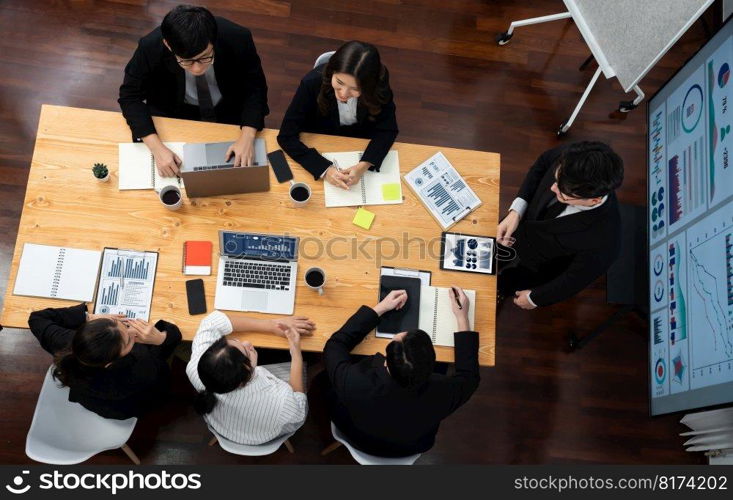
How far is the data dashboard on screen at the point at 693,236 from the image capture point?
107 inches

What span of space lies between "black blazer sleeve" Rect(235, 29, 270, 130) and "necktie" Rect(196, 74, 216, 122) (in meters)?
0.18

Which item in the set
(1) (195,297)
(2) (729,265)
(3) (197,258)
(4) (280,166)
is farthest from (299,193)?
(2) (729,265)

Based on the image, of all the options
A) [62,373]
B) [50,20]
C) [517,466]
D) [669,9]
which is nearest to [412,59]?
[669,9]

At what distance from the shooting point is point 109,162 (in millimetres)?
2615

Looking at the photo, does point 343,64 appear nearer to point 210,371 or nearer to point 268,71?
point 210,371

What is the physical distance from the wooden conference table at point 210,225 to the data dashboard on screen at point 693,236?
1074 millimetres

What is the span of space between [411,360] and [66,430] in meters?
1.43

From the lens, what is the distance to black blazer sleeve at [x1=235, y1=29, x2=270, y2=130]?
8.95 ft

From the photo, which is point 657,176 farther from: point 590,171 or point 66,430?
point 66,430

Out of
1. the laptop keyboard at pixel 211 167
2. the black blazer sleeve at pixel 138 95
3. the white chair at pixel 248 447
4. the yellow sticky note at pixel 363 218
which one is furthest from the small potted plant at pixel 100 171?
the white chair at pixel 248 447

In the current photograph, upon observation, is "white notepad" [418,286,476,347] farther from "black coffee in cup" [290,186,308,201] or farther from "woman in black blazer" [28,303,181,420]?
"woman in black blazer" [28,303,181,420]

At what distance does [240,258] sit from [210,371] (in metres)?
0.56

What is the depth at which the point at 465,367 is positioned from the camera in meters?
2.45

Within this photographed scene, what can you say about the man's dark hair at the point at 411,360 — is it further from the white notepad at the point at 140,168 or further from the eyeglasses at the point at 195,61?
the eyeglasses at the point at 195,61
